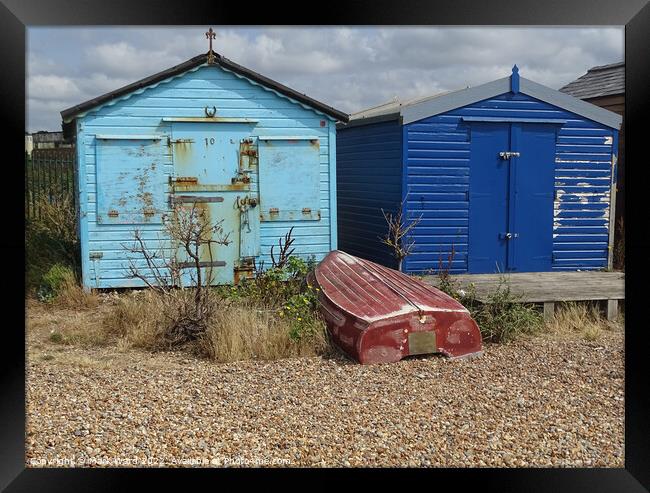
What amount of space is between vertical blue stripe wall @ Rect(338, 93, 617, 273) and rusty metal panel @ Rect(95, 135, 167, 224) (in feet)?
10.6

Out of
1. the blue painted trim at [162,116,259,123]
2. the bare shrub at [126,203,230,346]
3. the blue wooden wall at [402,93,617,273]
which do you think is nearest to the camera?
the bare shrub at [126,203,230,346]

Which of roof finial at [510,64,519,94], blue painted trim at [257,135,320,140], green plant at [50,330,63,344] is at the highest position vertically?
roof finial at [510,64,519,94]

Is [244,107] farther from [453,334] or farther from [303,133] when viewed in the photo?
[453,334]

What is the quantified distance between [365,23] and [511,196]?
742 centimetres

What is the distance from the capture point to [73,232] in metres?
11.0

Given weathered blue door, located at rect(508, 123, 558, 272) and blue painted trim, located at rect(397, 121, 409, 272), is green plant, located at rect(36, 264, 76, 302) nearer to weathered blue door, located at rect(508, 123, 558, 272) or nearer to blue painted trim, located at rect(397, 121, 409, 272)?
blue painted trim, located at rect(397, 121, 409, 272)

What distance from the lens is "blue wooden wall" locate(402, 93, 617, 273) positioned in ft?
33.5

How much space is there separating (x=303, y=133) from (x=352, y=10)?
6.51m

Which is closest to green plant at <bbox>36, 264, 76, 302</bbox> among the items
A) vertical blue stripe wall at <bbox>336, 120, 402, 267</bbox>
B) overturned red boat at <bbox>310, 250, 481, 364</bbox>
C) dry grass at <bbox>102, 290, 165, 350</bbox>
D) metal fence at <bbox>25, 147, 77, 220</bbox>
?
dry grass at <bbox>102, 290, 165, 350</bbox>

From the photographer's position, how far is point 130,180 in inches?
373

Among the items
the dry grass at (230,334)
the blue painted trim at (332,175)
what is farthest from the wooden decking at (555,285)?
the dry grass at (230,334)

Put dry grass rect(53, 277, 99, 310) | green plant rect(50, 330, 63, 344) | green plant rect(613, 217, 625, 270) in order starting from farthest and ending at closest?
green plant rect(613, 217, 625, 270)
dry grass rect(53, 277, 99, 310)
green plant rect(50, 330, 63, 344)

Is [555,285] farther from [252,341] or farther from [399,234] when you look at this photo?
[252,341]

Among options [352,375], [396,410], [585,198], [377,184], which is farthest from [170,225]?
[585,198]
